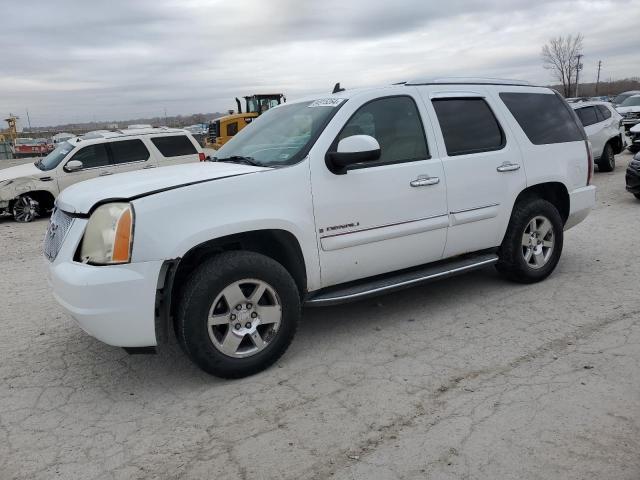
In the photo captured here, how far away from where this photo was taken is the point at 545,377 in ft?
11.5

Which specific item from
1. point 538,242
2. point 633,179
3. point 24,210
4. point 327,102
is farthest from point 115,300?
point 24,210

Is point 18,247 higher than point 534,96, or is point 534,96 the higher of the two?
point 534,96

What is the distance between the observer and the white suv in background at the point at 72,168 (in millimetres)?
Result: 11492

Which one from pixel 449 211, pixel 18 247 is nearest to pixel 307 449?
pixel 449 211

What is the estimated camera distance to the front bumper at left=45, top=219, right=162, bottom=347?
3.26m

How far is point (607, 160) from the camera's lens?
44.8 ft

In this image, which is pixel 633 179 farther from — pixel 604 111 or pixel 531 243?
pixel 604 111

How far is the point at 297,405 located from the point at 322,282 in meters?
0.98

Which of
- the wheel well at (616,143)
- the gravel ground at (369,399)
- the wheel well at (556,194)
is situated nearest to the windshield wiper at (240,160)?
the gravel ground at (369,399)

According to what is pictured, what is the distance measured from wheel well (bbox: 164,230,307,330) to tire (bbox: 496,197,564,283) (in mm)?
2201

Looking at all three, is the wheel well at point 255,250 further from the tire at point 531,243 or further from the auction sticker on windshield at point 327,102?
the tire at point 531,243

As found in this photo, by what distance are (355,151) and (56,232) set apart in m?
2.14

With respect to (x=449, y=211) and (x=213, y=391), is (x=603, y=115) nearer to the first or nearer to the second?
(x=449, y=211)

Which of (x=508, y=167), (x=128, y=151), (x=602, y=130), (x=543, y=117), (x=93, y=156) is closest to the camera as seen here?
(x=508, y=167)
